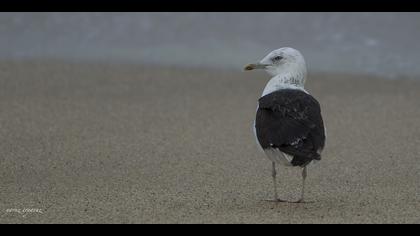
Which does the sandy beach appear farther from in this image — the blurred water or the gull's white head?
the gull's white head

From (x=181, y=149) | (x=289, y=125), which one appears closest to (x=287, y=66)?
(x=289, y=125)

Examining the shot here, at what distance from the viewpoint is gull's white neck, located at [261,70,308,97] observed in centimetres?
792

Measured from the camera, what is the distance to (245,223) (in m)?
6.41

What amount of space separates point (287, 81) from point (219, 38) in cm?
733

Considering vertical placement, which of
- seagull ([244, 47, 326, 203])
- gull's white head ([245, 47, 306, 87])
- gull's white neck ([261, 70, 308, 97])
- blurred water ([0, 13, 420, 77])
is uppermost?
blurred water ([0, 13, 420, 77])

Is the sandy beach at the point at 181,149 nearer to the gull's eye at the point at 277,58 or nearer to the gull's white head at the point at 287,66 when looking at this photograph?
the gull's white head at the point at 287,66

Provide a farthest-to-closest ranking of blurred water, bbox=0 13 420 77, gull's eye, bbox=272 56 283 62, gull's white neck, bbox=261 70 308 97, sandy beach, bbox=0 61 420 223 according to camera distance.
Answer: blurred water, bbox=0 13 420 77 → gull's eye, bbox=272 56 283 62 → gull's white neck, bbox=261 70 308 97 → sandy beach, bbox=0 61 420 223

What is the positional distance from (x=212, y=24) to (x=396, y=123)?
234 inches

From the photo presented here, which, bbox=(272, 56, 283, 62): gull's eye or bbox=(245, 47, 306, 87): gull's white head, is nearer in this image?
bbox=(245, 47, 306, 87): gull's white head

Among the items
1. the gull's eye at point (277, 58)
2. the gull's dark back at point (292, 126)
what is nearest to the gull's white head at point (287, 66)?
the gull's eye at point (277, 58)

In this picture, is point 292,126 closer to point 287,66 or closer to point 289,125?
point 289,125

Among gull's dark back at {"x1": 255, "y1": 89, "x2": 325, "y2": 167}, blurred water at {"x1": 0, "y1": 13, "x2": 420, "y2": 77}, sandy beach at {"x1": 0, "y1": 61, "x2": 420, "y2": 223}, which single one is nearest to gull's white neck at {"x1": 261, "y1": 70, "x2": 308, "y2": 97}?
gull's dark back at {"x1": 255, "y1": 89, "x2": 325, "y2": 167}
